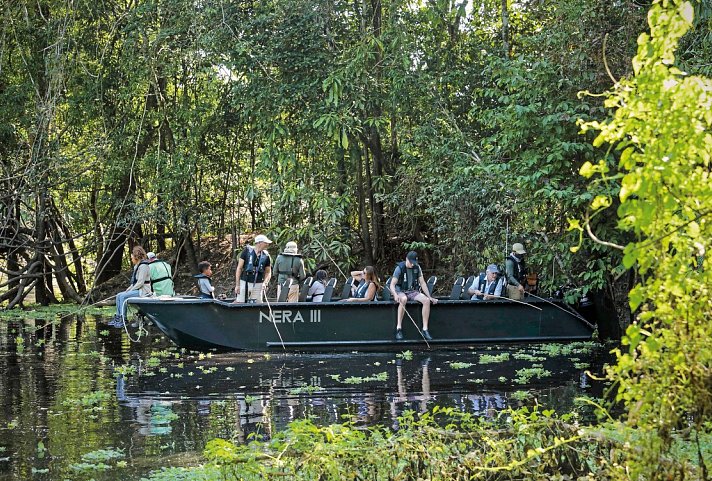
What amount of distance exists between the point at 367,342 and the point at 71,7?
1055cm

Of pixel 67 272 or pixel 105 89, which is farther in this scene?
pixel 67 272

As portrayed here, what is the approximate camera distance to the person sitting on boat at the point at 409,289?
16172 mm

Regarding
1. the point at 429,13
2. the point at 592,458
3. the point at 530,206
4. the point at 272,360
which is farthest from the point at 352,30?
the point at 592,458

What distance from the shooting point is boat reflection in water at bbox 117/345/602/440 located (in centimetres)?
1049

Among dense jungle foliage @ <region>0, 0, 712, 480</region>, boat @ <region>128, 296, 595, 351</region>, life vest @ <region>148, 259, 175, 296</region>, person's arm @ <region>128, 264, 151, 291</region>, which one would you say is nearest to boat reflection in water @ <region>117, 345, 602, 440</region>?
boat @ <region>128, 296, 595, 351</region>

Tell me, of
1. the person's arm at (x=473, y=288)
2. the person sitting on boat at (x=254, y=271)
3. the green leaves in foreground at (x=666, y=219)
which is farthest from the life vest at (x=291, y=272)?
the green leaves in foreground at (x=666, y=219)

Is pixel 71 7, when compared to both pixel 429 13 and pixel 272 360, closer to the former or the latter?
pixel 429 13

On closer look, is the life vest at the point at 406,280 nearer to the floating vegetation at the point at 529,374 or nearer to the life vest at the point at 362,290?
the life vest at the point at 362,290

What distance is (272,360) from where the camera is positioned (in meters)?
15.4

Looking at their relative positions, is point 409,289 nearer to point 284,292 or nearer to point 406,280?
point 406,280

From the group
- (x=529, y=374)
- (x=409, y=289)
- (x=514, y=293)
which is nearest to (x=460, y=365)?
(x=529, y=374)

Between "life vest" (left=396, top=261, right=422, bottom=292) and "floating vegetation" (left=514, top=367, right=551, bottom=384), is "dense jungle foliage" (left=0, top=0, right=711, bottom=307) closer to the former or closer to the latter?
"life vest" (left=396, top=261, right=422, bottom=292)

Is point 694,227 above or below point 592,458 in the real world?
above

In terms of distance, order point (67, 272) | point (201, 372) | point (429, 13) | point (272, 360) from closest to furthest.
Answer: point (201, 372) < point (272, 360) < point (429, 13) < point (67, 272)
